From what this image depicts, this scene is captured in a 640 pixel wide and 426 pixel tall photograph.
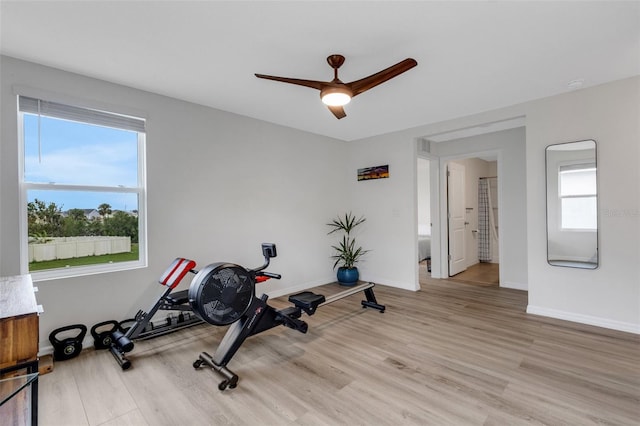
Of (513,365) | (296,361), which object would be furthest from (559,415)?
(296,361)

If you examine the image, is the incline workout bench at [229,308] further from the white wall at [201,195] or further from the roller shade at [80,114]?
the roller shade at [80,114]

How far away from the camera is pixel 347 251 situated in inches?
204

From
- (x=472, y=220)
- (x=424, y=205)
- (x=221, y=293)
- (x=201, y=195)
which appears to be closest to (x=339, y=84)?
(x=221, y=293)

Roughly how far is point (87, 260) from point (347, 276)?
11.3 ft

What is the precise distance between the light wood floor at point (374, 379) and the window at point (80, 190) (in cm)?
89

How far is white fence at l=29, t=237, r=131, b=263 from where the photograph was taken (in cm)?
258

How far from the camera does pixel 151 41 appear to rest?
2189 mm

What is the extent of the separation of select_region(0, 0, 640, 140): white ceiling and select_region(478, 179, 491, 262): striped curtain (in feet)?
11.9

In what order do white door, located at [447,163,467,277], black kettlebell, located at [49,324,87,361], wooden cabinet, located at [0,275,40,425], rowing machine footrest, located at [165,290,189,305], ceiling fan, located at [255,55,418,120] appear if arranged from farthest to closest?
white door, located at [447,163,467,277], rowing machine footrest, located at [165,290,189,305], black kettlebell, located at [49,324,87,361], ceiling fan, located at [255,55,418,120], wooden cabinet, located at [0,275,40,425]

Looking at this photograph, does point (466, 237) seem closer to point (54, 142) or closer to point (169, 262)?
point (169, 262)

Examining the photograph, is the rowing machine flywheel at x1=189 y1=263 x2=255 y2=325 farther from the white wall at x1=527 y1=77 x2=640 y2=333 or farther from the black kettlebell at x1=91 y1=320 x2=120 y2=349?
the white wall at x1=527 y1=77 x2=640 y2=333

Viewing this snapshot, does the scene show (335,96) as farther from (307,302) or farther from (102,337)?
(102,337)

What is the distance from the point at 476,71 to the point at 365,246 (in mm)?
3167

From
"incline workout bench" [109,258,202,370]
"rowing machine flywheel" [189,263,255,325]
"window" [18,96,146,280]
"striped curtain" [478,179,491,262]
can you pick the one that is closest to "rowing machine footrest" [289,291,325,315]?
"rowing machine flywheel" [189,263,255,325]
